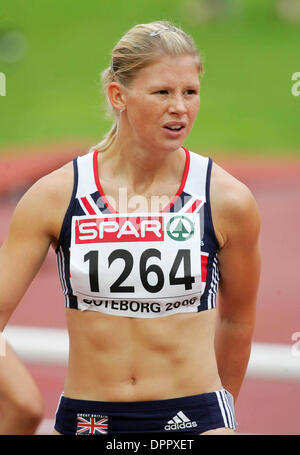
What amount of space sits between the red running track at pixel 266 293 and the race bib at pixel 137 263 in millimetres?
1960

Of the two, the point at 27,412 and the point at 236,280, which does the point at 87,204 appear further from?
the point at 27,412

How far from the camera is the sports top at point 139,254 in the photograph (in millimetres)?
2975

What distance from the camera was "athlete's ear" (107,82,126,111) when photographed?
310cm

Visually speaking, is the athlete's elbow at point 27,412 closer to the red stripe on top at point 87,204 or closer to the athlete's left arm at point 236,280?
the red stripe on top at point 87,204

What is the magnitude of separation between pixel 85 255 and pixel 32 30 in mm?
19646

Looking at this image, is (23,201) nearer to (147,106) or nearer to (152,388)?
(147,106)

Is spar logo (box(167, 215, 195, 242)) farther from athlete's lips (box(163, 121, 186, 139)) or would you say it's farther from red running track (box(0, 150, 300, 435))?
red running track (box(0, 150, 300, 435))

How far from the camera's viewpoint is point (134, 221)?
304cm

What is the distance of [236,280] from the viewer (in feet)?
10.5

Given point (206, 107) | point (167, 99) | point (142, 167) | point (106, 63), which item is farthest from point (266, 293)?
point (206, 107)

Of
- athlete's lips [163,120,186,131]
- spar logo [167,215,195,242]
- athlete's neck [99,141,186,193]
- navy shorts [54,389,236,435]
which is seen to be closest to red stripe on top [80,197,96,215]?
athlete's neck [99,141,186,193]

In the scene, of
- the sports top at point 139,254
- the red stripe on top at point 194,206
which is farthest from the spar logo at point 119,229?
the red stripe on top at point 194,206

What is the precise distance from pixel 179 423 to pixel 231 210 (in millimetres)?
737

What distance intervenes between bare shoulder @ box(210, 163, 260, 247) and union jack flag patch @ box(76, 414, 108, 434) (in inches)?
28.4
